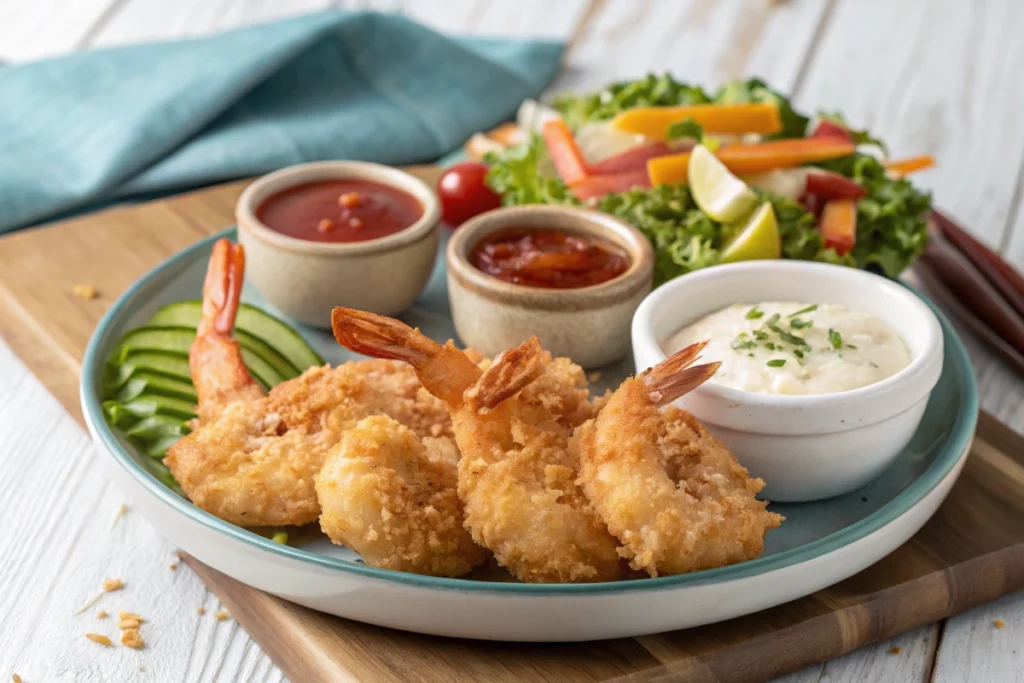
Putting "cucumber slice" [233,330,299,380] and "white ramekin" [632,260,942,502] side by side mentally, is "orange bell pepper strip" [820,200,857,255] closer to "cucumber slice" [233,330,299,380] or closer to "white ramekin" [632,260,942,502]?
"white ramekin" [632,260,942,502]

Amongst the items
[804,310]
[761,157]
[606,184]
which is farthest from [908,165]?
[804,310]

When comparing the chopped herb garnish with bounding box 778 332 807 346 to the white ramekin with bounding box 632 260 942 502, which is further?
the chopped herb garnish with bounding box 778 332 807 346

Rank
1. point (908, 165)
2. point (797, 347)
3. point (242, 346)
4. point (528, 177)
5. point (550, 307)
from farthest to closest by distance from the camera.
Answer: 1. point (908, 165)
2. point (528, 177)
3. point (242, 346)
4. point (550, 307)
5. point (797, 347)

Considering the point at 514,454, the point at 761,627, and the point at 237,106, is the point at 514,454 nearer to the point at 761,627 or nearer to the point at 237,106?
the point at 761,627

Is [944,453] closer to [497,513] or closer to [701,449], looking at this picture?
[701,449]

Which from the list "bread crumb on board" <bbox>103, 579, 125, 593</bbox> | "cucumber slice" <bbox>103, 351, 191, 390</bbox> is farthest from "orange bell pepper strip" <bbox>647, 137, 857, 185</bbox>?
"bread crumb on board" <bbox>103, 579, 125, 593</bbox>

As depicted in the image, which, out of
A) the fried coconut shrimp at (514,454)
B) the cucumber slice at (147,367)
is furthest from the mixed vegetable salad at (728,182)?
the cucumber slice at (147,367)

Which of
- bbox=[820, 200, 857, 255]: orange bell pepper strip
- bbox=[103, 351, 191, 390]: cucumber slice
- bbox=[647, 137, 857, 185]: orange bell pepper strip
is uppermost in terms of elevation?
bbox=[647, 137, 857, 185]: orange bell pepper strip
